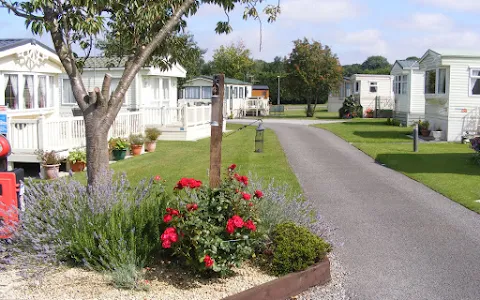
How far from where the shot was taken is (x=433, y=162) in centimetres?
1594

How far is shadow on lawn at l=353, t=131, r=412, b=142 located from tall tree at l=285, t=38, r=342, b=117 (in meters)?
14.8

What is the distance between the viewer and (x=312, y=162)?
16.2 metres

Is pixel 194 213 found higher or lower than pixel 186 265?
higher

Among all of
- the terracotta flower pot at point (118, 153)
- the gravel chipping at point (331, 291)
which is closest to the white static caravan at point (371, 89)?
the terracotta flower pot at point (118, 153)

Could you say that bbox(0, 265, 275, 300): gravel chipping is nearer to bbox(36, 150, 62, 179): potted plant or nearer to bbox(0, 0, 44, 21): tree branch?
bbox(0, 0, 44, 21): tree branch

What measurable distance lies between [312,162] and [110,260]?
11269mm

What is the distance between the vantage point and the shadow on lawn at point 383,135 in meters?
24.9

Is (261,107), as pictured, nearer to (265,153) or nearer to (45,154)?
(265,153)

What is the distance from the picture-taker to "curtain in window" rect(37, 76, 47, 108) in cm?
1920

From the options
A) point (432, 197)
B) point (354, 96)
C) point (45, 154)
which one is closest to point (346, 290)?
point (432, 197)

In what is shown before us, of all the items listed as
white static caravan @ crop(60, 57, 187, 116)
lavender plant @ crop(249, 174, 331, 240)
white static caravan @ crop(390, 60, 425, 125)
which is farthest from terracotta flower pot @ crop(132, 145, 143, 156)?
white static caravan @ crop(390, 60, 425, 125)

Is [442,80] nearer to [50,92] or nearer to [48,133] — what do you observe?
[50,92]

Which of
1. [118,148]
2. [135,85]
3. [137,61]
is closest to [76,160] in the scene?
[118,148]

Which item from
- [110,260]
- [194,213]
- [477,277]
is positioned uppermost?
[194,213]
